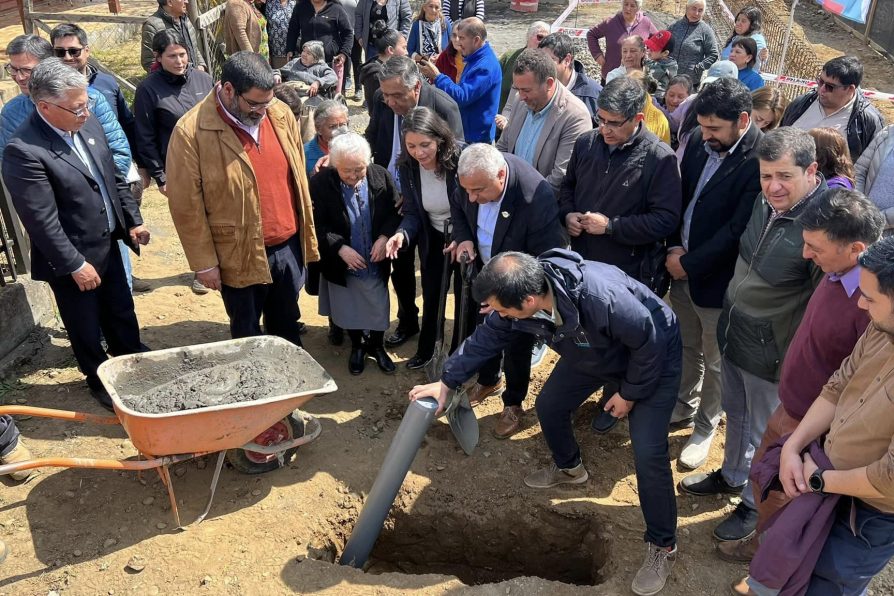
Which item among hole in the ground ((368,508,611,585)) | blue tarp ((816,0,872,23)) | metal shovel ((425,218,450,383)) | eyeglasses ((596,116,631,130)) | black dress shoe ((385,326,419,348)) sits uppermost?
eyeglasses ((596,116,631,130))

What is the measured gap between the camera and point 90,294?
4.57 m

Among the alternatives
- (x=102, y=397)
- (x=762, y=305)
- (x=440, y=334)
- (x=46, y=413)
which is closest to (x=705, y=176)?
(x=762, y=305)

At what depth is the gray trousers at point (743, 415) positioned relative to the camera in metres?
3.82

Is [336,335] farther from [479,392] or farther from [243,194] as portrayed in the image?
[243,194]

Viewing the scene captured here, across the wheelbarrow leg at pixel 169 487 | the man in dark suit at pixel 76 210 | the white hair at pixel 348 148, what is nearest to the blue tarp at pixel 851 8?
the white hair at pixel 348 148

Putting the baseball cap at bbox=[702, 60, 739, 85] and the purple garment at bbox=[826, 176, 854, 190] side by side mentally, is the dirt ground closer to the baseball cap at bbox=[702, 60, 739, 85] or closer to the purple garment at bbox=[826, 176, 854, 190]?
the purple garment at bbox=[826, 176, 854, 190]

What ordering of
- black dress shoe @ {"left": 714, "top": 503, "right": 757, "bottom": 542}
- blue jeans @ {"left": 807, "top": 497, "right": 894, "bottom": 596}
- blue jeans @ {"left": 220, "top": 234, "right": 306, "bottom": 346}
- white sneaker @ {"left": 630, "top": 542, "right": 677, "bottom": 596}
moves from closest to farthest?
blue jeans @ {"left": 807, "top": 497, "right": 894, "bottom": 596}
white sneaker @ {"left": 630, "top": 542, "right": 677, "bottom": 596}
black dress shoe @ {"left": 714, "top": 503, "right": 757, "bottom": 542}
blue jeans @ {"left": 220, "top": 234, "right": 306, "bottom": 346}

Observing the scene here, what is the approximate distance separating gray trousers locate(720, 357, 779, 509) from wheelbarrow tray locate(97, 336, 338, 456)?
7.12ft

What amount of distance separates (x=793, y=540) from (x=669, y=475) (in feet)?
2.81

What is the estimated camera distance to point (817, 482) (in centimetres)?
277

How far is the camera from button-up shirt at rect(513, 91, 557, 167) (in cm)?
A: 484

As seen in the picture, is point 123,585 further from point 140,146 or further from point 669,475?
point 140,146

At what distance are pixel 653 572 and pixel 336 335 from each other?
9.91ft

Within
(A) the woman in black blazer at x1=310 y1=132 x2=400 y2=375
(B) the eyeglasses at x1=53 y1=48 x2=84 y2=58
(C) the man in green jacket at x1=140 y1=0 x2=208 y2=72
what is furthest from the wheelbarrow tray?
(C) the man in green jacket at x1=140 y1=0 x2=208 y2=72
